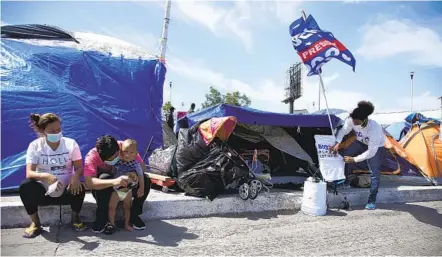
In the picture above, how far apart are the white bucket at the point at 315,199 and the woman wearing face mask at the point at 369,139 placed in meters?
0.87

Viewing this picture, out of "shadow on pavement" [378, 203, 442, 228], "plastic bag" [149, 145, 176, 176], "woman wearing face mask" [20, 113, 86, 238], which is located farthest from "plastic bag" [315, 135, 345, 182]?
"woman wearing face mask" [20, 113, 86, 238]

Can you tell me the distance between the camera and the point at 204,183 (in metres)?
4.63

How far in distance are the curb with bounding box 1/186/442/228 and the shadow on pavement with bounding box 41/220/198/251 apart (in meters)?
0.32

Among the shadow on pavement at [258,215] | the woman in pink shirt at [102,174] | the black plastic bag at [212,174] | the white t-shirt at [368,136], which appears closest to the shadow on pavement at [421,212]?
the white t-shirt at [368,136]

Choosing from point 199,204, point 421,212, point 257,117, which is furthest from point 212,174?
point 421,212

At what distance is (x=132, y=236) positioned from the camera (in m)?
3.66

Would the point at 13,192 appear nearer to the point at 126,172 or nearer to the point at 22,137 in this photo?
the point at 22,137

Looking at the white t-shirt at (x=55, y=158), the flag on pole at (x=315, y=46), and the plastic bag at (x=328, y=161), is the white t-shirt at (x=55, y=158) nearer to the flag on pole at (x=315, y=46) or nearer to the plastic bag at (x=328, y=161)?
the plastic bag at (x=328, y=161)

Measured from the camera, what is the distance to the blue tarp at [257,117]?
5375 millimetres

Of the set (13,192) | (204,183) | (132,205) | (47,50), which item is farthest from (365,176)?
(47,50)

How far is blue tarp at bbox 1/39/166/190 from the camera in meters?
4.95

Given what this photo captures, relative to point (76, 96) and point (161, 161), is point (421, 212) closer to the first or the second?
point (161, 161)

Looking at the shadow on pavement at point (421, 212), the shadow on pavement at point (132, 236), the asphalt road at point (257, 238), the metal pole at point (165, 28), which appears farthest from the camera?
the metal pole at point (165, 28)

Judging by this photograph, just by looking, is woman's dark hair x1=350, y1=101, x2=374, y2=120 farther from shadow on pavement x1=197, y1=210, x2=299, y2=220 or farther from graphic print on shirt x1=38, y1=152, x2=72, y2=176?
graphic print on shirt x1=38, y1=152, x2=72, y2=176
